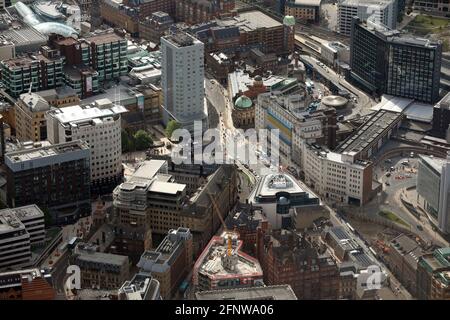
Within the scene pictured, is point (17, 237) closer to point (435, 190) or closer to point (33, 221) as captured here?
point (33, 221)

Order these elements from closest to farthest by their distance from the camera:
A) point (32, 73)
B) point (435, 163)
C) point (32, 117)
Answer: point (435, 163) → point (32, 117) → point (32, 73)

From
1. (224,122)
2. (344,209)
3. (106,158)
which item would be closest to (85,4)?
(224,122)

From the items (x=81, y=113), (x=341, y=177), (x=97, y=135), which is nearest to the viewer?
(x=97, y=135)

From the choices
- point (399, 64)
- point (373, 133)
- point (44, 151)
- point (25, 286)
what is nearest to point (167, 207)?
point (44, 151)

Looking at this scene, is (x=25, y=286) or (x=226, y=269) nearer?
(x=25, y=286)

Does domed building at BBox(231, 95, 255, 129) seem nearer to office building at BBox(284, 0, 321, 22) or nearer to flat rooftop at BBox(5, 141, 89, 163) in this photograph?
flat rooftop at BBox(5, 141, 89, 163)

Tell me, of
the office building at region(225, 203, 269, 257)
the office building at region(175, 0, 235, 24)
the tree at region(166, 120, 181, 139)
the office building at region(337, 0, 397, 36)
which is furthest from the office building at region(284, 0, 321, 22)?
the office building at region(225, 203, 269, 257)

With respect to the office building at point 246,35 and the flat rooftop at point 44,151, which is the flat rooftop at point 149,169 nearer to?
the flat rooftop at point 44,151

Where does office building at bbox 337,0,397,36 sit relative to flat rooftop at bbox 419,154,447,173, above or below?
above
